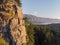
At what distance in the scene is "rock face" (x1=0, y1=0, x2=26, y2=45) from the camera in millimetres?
53812

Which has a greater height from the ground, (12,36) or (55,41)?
(12,36)

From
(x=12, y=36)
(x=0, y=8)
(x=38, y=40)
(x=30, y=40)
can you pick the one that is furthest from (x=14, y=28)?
(x=38, y=40)

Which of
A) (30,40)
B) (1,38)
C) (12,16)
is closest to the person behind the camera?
(1,38)

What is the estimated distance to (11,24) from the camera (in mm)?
54281

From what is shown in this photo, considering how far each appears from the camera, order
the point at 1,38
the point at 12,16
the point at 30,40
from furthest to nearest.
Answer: the point at 30,40 → the point at 12,16 → the point at 1,38

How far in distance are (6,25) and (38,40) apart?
24.9 meters

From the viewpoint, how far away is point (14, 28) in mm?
55125

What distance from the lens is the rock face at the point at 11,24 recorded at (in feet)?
177

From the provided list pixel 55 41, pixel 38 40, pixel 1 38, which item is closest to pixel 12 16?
pixel 1 38

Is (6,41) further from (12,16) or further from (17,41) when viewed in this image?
(12,16)

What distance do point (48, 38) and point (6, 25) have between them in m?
26.9

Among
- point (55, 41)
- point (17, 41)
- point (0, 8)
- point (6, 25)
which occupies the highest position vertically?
point (0, 8)

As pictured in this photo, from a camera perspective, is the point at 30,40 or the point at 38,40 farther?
the point at 38,40

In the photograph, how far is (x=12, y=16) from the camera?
56.4 metres
